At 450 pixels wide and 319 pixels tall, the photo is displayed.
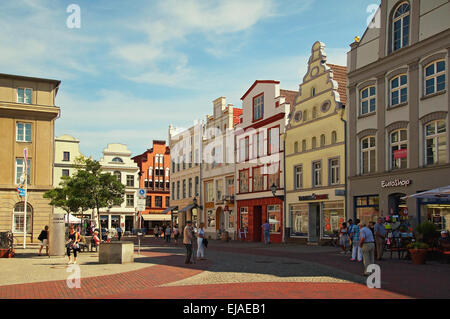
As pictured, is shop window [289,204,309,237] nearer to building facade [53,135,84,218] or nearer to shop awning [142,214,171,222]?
building facade [53,135,84,218]

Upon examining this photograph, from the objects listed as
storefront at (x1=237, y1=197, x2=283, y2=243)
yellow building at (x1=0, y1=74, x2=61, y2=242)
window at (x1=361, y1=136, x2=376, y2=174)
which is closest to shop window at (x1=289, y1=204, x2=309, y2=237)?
storefront at (x1=237, y1=197, x2=283, y2=243)

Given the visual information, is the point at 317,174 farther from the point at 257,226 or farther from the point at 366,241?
the point at 366,241

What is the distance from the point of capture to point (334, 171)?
33406mm

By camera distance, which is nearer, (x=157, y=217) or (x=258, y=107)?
(x=258, y=107)

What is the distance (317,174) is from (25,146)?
23541mm

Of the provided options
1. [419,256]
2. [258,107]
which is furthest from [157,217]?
[419,256]

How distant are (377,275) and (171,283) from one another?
5888 mm

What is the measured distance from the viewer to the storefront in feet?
129

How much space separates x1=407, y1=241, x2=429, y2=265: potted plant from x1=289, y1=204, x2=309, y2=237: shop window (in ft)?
53.8

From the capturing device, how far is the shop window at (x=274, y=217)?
39.3 meters

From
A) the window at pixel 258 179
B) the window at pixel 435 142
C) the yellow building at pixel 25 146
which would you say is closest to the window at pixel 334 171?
the window at pixel 435 142

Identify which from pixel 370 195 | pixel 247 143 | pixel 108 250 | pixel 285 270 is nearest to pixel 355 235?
pixel 285 270

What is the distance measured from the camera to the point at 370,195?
29.7m

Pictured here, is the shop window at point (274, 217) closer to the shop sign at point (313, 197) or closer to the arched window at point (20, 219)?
the shop sign at point (313, 197)
